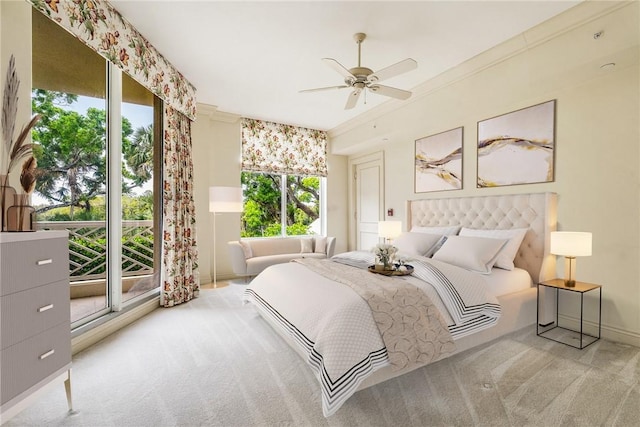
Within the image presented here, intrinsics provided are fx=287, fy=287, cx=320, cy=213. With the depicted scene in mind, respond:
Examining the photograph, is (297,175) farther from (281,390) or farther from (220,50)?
(281,390)

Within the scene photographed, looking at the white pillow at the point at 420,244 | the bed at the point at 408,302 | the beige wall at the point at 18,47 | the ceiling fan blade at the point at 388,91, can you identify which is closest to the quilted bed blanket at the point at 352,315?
the bed at the point at 408,302

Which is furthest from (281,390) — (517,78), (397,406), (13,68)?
(517,78)

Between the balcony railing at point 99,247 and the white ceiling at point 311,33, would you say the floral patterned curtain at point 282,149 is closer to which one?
the white ceiling at point 311,33

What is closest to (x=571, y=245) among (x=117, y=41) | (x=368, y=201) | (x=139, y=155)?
(x=368, y=201)

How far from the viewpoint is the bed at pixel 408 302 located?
1688 millimetres

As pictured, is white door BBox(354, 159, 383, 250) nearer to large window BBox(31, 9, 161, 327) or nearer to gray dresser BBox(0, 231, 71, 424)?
large window BBox(31, 9, 161, 327)

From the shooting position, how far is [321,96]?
4.13 metres

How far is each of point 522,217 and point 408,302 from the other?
1989mm

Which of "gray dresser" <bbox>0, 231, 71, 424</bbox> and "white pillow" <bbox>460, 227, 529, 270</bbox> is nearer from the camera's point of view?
"gray dresser" <bbox>0, 231, 71, 424</bbox>

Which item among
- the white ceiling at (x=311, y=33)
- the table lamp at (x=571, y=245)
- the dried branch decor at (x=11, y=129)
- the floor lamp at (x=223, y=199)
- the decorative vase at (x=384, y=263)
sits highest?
the white ceiling at (x=311, y=33)

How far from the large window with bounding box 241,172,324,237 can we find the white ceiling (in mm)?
2121

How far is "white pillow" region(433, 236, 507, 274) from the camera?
274 cm

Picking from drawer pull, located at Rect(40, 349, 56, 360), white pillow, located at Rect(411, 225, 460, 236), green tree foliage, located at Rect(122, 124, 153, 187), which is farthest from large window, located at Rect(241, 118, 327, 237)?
drawer pull, located at Rect(40, 349, 56, 360)

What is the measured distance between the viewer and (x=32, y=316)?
144 cm
